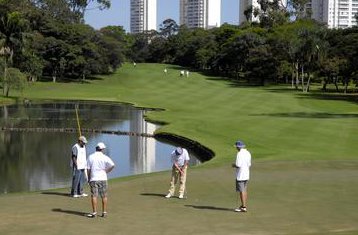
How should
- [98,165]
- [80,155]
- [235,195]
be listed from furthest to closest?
[235,195], [80,155], [98,165]

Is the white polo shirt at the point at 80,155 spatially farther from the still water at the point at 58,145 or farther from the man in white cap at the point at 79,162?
the still water at the point at 58,145

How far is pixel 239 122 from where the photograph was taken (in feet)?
155

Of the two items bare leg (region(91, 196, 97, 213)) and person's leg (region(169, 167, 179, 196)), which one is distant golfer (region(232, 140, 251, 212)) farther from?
bare leg (region(91, 196, 97, 213))

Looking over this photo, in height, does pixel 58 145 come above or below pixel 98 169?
below

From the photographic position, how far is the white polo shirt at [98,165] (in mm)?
15641

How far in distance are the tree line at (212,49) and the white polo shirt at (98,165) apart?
60981 millimetres

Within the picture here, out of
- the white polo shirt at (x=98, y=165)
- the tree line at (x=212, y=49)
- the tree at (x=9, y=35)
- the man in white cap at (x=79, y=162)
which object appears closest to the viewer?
the white polo shirt at (x=98, y=165)

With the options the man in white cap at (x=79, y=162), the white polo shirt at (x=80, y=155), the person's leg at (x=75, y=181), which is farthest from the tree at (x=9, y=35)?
the white polo shirt at (x=80, y=155)

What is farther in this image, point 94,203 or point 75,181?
point 75,181

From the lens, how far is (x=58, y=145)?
3944 cm

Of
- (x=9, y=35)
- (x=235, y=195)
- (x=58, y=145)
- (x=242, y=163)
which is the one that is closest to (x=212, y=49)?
(x=9, y=35)

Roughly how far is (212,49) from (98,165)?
138413 mm

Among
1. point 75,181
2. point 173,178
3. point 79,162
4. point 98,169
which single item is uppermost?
point 98,169

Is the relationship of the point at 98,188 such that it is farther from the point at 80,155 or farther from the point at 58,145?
the point at 58,145
